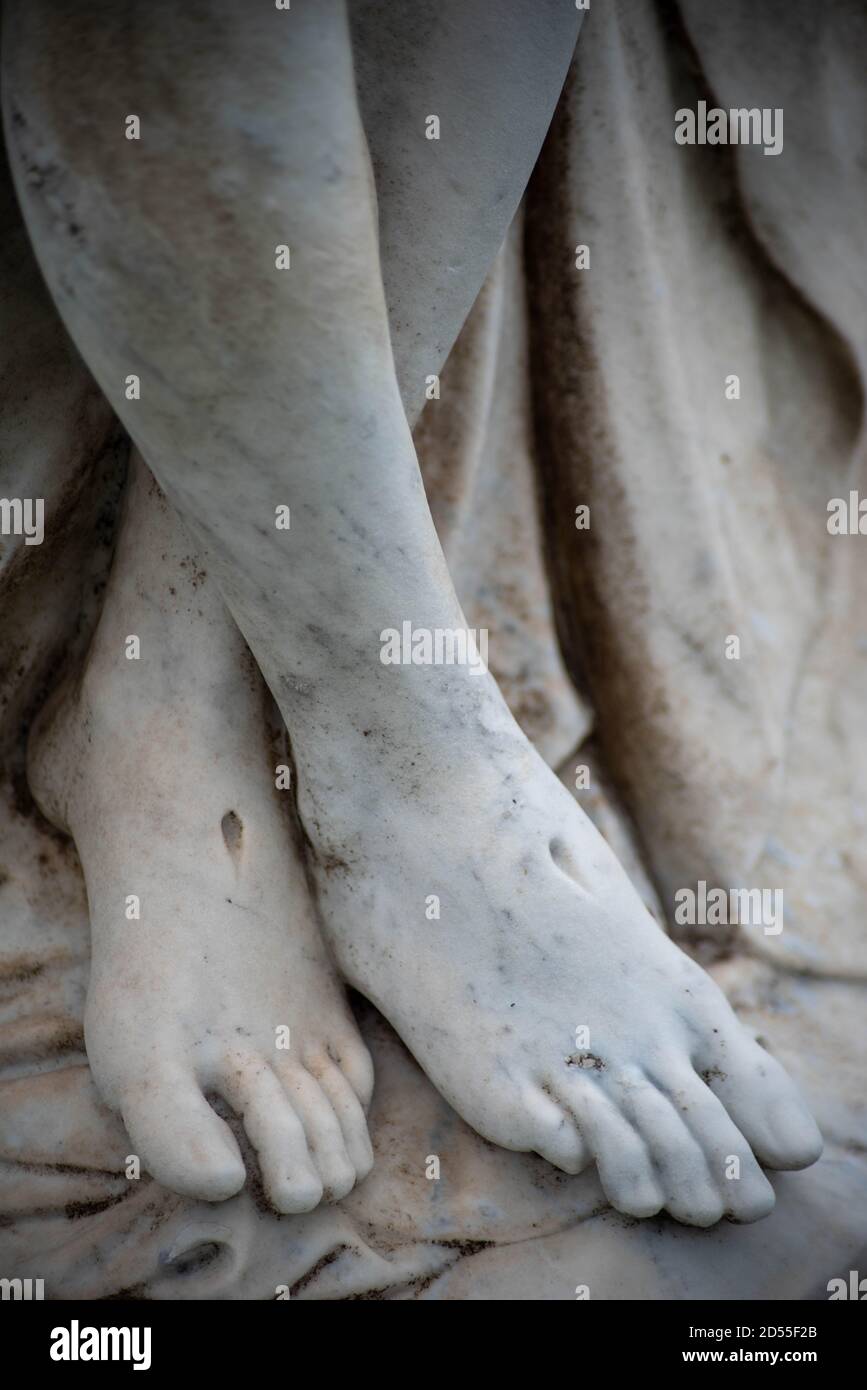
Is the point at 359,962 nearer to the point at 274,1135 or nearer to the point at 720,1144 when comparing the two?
the point at 274,1135

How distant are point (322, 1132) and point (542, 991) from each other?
0.49ft

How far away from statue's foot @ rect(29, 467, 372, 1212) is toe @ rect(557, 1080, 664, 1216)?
0.42 feet

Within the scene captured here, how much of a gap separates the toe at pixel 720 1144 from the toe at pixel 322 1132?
0.61 feet

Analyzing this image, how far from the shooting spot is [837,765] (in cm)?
104

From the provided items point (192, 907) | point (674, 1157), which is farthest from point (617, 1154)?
point (192, 907)

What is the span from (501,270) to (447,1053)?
550 mm

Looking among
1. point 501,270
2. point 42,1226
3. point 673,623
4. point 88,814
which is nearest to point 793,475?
point 673,623

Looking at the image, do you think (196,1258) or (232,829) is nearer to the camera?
(196,1258)

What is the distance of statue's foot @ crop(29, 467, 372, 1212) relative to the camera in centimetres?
74

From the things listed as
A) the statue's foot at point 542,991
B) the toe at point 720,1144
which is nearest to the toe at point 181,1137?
the statue's foot at point 542,991

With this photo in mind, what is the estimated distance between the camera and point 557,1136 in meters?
Result: 0.74

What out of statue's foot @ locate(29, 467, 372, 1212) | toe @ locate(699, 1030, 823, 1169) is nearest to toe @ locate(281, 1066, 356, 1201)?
statue's foot @ locate(29, 467, 372, 1212)

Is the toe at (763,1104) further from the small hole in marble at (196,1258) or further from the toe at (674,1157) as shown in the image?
the small hole in marble at (196,1258)

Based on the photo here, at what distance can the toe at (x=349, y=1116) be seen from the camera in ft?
2.50
